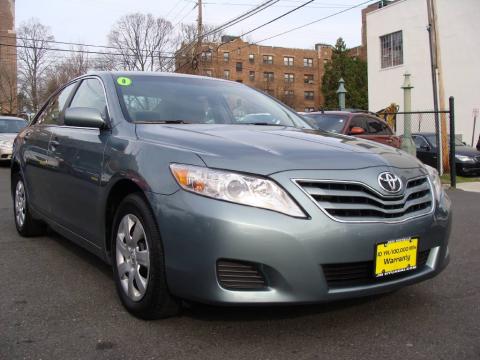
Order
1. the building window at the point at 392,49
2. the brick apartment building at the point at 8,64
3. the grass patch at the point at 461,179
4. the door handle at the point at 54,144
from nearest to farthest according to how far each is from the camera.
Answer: the door handle at the point at 54,144, the grass patch at the point at 461,179, the building window at the point at 392,49, the brick apartment building at the point at 8,64

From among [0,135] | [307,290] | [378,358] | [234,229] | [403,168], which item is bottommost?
[378,358]

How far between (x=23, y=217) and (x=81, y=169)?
6.42ft

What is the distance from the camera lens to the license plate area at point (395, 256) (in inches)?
108

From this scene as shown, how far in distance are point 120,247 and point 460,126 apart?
78.4 ft

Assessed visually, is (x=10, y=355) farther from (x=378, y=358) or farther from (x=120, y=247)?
(x=378, y=358)

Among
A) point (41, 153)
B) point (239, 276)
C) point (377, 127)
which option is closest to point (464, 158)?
point (377, 127)

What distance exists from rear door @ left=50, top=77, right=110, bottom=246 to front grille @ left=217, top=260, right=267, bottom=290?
3.88ft

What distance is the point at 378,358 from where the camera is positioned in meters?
2.61

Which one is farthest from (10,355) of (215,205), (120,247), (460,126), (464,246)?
(460,126)

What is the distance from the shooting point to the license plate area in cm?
274

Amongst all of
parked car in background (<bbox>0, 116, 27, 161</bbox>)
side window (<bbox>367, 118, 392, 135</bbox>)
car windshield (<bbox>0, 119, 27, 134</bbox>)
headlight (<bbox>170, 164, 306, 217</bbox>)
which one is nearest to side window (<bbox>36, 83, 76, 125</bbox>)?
headlight (<bbox>170, 164, 306, 217</bbox>)

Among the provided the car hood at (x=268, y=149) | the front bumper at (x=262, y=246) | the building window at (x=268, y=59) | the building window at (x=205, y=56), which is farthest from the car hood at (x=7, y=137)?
the building window at (x=268, y=59)

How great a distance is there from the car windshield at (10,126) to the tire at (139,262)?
1384 centimetres

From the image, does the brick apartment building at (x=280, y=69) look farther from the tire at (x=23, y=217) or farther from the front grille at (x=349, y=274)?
the front grille at (x=349, y=274)
